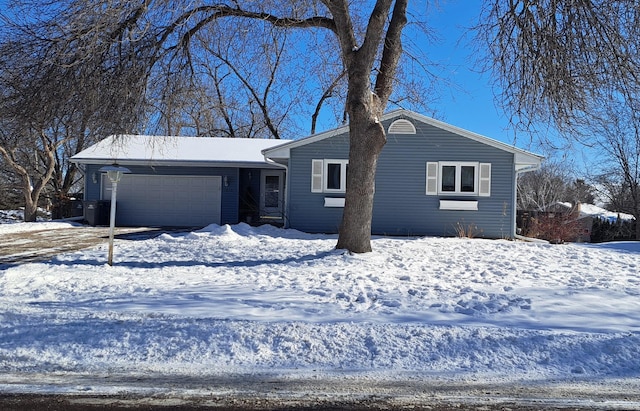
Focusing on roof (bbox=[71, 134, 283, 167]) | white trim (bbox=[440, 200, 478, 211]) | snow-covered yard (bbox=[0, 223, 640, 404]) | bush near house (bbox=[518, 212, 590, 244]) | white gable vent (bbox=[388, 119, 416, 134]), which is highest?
white gable vent (bbox=[388, 119, 416, 134])

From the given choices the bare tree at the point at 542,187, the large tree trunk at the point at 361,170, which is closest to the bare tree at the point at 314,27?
the large tree trunk at the point at 361,170

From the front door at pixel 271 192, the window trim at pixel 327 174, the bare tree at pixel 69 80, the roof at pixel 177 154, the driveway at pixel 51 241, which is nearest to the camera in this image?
the bare tree at pixel 69 80

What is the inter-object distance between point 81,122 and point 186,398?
23.9 feet

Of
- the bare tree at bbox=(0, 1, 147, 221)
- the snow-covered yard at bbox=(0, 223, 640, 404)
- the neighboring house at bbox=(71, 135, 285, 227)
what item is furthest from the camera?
the neighboring house at bbox=(71, 135, 285, 227)

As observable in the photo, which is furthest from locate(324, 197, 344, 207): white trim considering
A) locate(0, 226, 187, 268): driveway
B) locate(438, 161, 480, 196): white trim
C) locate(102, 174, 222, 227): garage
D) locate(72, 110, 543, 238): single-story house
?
locate(0, 226, 187, 268): driveway

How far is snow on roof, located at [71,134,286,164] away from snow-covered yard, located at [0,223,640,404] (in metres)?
9.74

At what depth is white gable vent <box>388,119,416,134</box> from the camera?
1638 centimetres

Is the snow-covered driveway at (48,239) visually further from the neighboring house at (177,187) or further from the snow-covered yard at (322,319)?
the neighboring house at (177,187)

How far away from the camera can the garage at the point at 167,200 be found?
20000 mm

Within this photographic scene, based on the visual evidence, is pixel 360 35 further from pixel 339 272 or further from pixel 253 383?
pixel 253 383

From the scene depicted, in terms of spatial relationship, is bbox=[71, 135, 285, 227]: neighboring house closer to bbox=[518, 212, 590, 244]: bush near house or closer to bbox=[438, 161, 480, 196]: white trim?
bbox=[438, 161, 480, 196]: white trim

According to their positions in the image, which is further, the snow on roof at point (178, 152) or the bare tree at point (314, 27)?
the snow on roof at point (178, 152)

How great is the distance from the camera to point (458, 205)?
16438 millimetres

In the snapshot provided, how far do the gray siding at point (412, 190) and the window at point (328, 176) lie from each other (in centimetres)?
16
